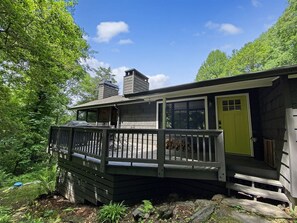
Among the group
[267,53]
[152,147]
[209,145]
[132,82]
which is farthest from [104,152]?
[267,53]

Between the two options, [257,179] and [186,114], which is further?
[186,114]

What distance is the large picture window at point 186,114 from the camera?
6348 mm

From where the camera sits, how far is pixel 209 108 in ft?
20.0

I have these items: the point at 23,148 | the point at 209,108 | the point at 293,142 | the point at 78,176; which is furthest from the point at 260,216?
the point at 23,148

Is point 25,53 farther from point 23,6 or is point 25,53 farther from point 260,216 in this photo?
point 260,216

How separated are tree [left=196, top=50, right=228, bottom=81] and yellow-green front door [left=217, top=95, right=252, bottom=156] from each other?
2242 centimetres

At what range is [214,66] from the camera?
27422 millimetres

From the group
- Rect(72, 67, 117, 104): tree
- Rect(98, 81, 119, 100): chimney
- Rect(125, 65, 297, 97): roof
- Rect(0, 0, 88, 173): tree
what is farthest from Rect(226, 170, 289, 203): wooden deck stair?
Rect(72, 67, 117, 104): tree

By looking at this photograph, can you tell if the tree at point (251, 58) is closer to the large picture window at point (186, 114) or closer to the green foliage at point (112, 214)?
the large picture window at point (186, 114)

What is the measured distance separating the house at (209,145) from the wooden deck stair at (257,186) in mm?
16

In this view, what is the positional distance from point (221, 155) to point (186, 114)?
128 inches

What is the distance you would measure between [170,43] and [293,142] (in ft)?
43.6

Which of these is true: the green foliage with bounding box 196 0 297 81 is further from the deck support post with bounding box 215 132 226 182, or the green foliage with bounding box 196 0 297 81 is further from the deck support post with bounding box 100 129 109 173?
the deck support post with bounding box 100 129 109 173

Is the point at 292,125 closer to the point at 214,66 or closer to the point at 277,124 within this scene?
the point at 277,124
